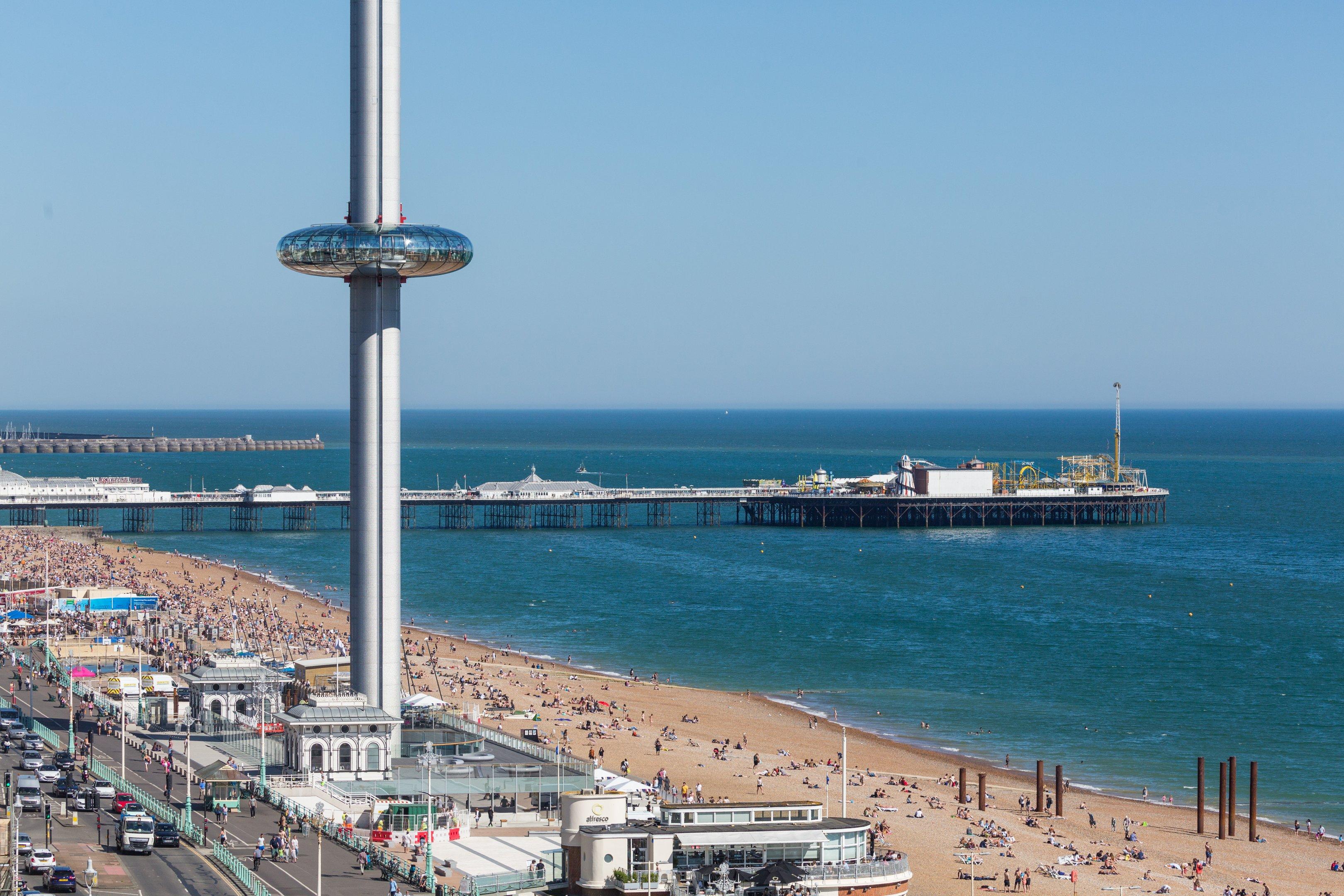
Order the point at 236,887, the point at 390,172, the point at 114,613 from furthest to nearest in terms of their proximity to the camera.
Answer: the point at 114,613
the point at 390,172
the point at 236,887

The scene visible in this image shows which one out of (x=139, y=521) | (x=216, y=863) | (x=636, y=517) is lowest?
(x=216, y=863)

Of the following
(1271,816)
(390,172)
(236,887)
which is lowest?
(1271,816)

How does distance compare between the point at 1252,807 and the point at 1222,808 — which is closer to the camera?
the point at 1222,808

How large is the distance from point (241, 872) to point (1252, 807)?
101 ft

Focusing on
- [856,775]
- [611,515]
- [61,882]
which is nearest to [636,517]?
[611,515]

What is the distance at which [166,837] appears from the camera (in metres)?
34.4

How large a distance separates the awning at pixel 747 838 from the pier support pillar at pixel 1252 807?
2242cm

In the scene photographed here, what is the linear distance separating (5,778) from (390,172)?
62.6 ft

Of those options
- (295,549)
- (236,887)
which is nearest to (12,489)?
(295,549)

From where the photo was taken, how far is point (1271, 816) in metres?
52.0

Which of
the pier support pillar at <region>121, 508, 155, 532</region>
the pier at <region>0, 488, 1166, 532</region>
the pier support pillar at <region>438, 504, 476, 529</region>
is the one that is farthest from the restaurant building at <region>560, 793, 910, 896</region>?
the pier support pillar at <region>121, 508, 155, 532</region>

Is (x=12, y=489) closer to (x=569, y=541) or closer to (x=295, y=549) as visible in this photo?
(x=295, y=549)

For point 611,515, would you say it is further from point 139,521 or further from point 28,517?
point 28,517

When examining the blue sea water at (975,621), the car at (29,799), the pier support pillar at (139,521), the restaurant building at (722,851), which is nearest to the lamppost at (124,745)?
the car at (29,799)
